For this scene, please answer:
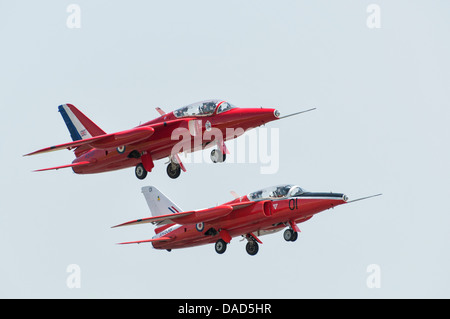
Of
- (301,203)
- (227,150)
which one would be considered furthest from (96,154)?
(301,203)

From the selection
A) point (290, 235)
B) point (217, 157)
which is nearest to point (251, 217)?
point (290, 235)

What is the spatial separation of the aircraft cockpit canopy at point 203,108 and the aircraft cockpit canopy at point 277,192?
293 inches

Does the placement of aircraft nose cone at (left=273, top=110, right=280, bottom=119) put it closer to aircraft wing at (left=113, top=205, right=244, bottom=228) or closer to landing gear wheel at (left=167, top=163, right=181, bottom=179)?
landing gear wheel at (left=167, top=163, right=181, bottom=179)

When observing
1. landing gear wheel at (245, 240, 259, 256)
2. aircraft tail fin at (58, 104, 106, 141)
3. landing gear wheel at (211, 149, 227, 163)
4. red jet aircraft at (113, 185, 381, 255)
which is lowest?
landing gear wheel at (245, 240, 259, 256)

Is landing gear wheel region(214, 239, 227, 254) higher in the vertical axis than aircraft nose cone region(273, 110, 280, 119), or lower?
lower

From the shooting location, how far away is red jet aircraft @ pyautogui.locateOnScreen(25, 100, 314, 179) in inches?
1722

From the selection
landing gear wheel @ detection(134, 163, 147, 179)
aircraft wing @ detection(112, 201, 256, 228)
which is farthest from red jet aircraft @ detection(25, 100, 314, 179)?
aircraft wing @ detection(112, 201, 256, 228)

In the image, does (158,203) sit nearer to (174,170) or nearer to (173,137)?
(174,170)

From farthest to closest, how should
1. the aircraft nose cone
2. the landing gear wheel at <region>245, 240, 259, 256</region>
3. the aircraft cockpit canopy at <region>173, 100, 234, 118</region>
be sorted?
the landing gear wheel at <region>245, 240, 259, 256</region>, the aircraft cockpit canopy at <region>173, 100, 234, 118</region>, the aircraft nose cone

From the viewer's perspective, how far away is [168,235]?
175 ft

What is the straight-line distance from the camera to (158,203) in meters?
57.0

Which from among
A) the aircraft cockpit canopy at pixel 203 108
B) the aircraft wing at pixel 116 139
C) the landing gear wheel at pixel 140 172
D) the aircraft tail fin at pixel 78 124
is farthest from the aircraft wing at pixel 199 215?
the aircraft cockpit canopy at pixel 203 108

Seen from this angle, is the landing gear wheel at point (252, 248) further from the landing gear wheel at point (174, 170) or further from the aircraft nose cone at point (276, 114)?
the aircraft nose cone at point (276, 114)

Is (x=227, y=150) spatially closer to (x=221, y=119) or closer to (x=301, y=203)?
(x=221, y=119)
